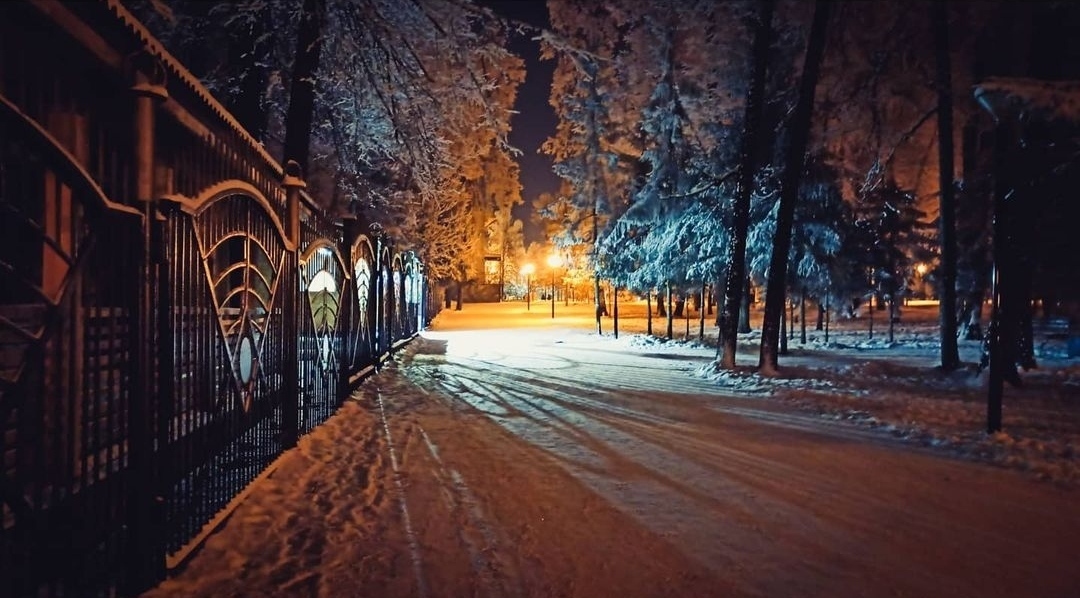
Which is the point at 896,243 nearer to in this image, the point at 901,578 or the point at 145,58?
the point at 901,578

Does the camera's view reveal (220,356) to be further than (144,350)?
Yes

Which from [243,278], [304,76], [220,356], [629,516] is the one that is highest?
[304,76]

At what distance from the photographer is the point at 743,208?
15.6 metres

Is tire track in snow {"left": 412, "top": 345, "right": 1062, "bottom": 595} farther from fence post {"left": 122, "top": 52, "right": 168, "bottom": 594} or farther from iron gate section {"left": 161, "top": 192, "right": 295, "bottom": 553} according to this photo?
fence post {"left": 122, "top": 52, "right": 168, "bottom": 594}

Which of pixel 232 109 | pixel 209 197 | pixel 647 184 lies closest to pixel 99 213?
pixel 209 197

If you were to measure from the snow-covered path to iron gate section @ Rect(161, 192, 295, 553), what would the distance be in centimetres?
33

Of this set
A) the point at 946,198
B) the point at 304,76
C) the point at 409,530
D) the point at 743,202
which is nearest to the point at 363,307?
the point at 304,76

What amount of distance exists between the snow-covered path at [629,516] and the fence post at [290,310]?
1.28 ft

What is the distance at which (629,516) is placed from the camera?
5527 millimetres

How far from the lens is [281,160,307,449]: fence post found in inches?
284

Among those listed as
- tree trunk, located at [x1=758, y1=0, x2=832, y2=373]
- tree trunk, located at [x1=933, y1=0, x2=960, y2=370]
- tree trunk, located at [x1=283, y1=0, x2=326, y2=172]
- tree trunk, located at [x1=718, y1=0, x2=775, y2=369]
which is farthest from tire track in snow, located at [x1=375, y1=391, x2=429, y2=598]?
tree trunk, located at [x1=933, y1=0, x2=960, y2=370]

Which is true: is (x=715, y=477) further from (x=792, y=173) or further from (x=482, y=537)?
(x=792, y=173)

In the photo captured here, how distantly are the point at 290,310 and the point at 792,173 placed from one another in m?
10.9

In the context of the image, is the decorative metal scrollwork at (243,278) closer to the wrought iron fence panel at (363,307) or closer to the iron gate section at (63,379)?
the iron gate section at (63,379)
